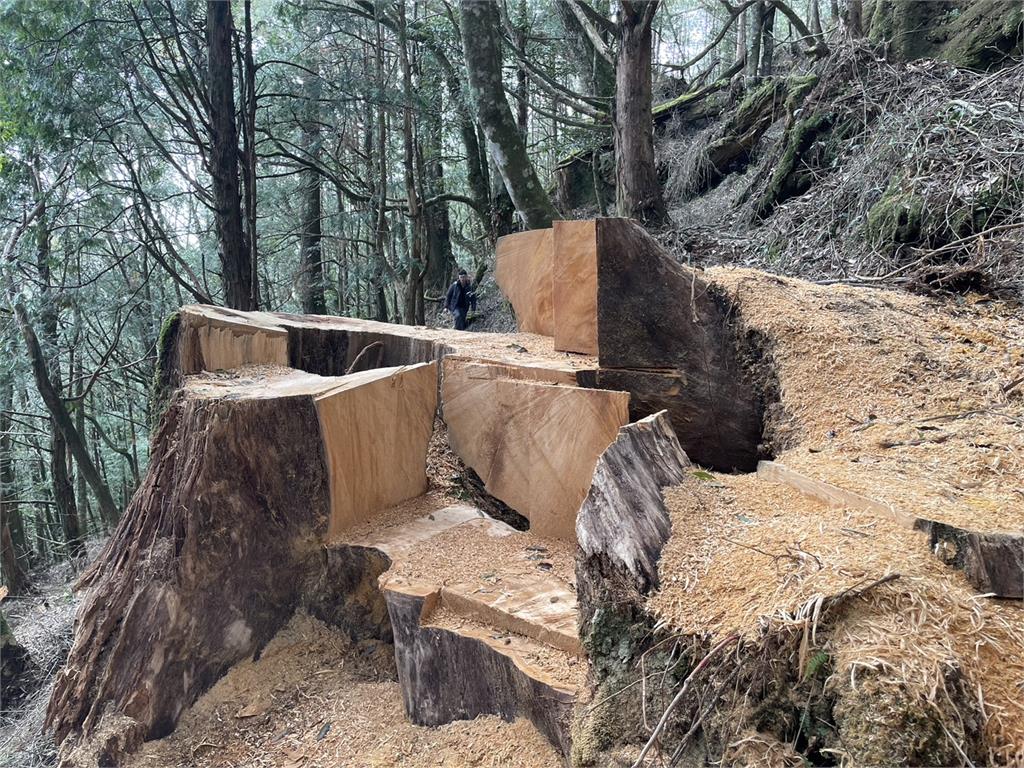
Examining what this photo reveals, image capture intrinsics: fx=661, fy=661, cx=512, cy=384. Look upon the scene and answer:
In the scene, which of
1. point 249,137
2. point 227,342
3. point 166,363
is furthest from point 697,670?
point 249,137

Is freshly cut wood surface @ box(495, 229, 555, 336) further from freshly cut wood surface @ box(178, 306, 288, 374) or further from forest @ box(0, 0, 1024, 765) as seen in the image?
freshly cut wood surface @ box(178, 306, 288, 374)

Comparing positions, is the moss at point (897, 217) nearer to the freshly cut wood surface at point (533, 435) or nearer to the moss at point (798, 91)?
Result: the moss at point (798, 91)

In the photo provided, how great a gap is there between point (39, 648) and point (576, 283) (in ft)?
16.1

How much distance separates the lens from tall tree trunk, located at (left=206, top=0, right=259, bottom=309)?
5828mm

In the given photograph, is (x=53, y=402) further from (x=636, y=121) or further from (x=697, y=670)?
(x=697, y=670)

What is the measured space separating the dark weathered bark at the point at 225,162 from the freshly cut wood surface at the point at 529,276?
8.99 feet

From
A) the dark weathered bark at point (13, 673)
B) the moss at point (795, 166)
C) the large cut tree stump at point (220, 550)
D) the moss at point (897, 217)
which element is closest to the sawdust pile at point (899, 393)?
the moss at point (897, 217)

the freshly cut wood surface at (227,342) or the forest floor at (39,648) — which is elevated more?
the freshly cut wood surface at (227,342)

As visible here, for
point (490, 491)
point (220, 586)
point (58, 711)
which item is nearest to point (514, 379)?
point (490, 491)

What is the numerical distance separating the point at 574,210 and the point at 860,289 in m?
6.85

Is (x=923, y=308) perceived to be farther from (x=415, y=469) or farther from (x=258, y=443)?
(x=258, y=443)

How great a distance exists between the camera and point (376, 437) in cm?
288

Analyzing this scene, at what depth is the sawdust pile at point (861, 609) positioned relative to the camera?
3.70 ft

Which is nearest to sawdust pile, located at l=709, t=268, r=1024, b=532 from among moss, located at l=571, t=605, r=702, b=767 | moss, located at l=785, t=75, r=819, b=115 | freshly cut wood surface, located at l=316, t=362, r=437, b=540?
moss, located at l=571, t=605, r=702, b=767
